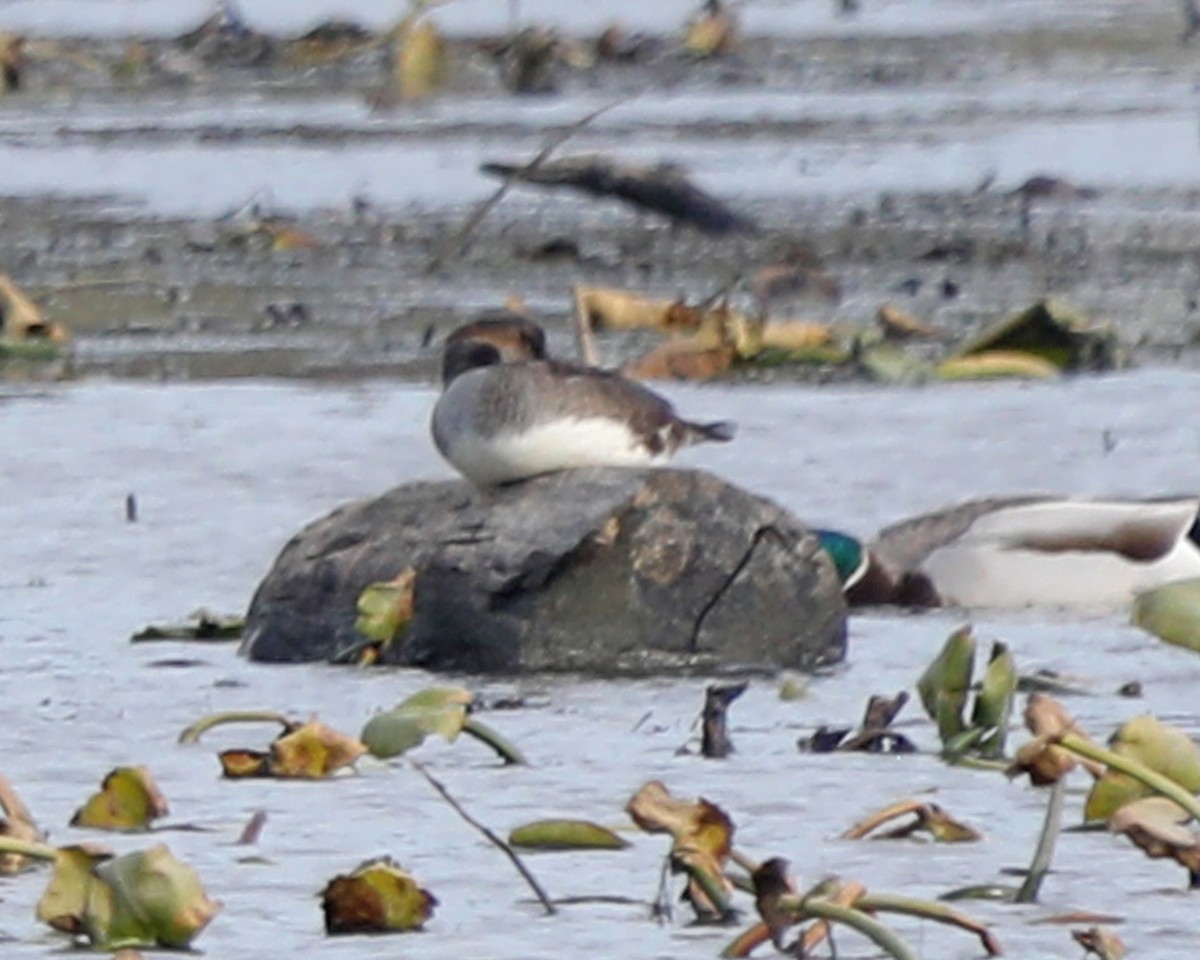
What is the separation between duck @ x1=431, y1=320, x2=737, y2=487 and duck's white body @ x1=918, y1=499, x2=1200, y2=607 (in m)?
0.91

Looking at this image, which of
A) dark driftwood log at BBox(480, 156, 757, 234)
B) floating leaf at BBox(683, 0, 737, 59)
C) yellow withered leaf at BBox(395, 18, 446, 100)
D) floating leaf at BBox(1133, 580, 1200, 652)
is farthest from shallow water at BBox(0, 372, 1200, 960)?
floating leaf at BBox(683, 0, 737, 59)

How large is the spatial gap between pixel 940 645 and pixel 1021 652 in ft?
0.61

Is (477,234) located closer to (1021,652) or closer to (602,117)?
(602,117)

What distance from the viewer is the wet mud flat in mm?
13547

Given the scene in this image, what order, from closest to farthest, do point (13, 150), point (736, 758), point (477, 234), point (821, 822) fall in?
point (821, 822) → point (736, 758) → point (477, 234) → point (13, 150)

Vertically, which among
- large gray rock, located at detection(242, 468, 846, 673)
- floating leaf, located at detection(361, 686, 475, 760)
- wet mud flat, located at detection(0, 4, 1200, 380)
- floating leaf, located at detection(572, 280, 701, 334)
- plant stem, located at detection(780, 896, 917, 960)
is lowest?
wet mud flat, located at detection(0, 4, 1200, 380)

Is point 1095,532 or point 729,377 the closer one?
point 1095,532

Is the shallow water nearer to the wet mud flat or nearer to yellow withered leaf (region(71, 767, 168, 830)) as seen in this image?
yellow withered leaf (region(71, 767, 168, 830))

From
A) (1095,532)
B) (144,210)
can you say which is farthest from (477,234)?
(1095,532)

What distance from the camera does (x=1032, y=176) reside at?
16891 millimetres

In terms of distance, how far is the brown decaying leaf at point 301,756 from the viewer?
20.6 ft

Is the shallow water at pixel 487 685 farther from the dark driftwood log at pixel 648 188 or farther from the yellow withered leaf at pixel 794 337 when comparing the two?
the dark driftwood log at pixel 648 188

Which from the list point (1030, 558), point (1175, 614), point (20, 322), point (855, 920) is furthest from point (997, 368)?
point (855, 920)

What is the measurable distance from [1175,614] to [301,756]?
1266 millimetres
